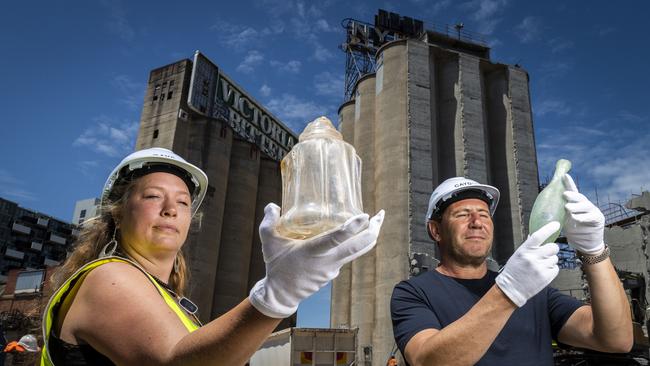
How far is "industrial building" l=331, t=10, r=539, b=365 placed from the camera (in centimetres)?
3050

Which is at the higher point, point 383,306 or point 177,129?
point 177,129

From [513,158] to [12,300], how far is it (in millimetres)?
46118

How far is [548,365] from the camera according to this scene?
126 inches

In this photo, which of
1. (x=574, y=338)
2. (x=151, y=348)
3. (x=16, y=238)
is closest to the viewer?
(x=151, y=348)

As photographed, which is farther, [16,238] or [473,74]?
[16,238]

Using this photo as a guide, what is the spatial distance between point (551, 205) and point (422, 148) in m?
30.5

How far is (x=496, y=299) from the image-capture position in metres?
2.51

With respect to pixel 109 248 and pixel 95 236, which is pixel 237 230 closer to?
pixel 95 236

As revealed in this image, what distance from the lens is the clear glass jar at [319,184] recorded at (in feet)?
6.70

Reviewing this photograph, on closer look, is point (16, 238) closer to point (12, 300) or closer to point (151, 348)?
point (12, 300)

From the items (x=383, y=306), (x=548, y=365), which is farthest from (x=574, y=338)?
(x=383, y=306)

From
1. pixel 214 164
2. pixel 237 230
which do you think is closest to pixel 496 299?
pixel 214 164

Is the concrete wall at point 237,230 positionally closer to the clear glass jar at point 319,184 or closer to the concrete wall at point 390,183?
the concrete wall at point 390,183

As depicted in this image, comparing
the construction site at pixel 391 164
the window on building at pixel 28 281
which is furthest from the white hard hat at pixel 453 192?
the window on building at pixel 28 281
